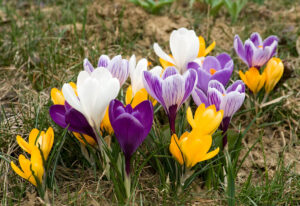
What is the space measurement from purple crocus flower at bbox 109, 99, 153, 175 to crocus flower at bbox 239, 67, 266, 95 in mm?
778

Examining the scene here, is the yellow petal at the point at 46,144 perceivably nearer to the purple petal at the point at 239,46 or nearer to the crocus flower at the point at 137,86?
the crocus flower at the point at 137,86

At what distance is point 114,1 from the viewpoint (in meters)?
3.06

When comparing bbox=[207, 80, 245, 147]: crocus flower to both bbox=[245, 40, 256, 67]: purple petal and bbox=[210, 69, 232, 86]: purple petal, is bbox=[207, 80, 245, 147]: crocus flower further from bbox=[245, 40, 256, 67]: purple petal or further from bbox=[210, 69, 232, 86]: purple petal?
bbox=[245, 40, 256, 67]: purple petal

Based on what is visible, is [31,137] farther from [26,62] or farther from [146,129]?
[26,62]

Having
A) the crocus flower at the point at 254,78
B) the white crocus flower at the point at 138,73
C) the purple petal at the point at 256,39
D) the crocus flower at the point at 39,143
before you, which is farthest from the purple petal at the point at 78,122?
the purple petal at the point at 256,39

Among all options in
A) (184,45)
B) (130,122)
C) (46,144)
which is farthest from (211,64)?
(46,144)

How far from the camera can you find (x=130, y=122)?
4.37ft

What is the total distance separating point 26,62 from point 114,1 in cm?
95

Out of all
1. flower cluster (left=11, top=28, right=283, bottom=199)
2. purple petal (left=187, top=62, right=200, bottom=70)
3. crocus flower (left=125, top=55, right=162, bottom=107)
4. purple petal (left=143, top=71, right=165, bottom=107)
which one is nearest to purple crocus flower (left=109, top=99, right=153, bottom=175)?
A: flower cluster (left=11, top=28, right=283, bottom=199)

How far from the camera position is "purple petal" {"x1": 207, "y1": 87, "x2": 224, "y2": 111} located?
1534 mm

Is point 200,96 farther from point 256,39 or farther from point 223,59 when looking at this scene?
point 256,39

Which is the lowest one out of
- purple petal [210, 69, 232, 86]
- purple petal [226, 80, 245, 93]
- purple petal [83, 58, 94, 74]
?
purple petal [226, 80, 245, 93]

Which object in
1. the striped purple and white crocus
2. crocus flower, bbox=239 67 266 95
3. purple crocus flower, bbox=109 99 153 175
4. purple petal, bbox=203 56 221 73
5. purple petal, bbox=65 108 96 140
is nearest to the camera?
purple crocus flower, bbox=109 99 153 175

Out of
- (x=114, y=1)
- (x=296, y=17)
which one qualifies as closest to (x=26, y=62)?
(x=114, y=1)
